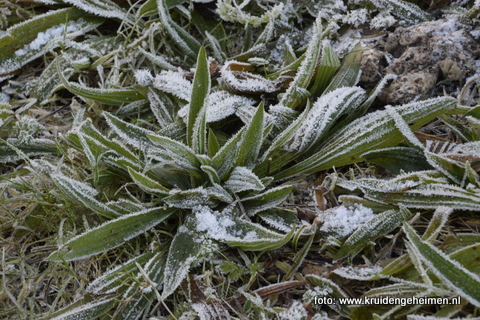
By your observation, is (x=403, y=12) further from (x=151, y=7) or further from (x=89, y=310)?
(x=89, y=310)

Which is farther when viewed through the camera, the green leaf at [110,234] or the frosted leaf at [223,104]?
the frosted leaf at [223,104]

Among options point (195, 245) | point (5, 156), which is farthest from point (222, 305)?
point (5, 156)

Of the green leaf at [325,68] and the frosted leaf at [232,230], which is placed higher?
the green leaf at [325,68]

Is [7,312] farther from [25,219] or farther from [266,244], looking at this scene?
[266,244]

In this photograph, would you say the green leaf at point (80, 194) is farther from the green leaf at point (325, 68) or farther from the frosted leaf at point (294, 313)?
the green leaf at point (325, 68)

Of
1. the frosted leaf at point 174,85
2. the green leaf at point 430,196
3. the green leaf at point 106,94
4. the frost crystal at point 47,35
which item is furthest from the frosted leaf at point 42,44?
the green leaf at point 430,196

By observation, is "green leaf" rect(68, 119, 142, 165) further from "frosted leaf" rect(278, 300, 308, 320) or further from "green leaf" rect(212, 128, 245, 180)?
"frosted leaf" rect(278, 300, 308, 320)
